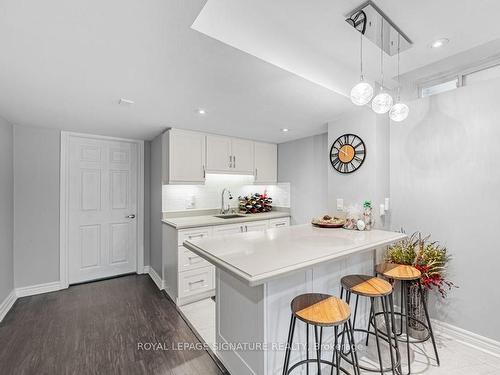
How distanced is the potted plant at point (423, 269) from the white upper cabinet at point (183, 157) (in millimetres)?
2549

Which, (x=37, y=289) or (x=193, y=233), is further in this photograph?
(x=37, y=289)

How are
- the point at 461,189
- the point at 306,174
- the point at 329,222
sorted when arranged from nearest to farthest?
the point at 461,189
the point at 329,222
the point at 306,174

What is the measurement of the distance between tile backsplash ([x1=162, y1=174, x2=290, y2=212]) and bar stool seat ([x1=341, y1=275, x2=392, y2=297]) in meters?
2.46

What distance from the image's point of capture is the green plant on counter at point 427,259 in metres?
2.14

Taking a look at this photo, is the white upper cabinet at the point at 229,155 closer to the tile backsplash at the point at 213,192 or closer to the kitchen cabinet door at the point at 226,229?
the tile backsplash at the point at 213,192

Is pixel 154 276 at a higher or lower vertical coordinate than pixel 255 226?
lower

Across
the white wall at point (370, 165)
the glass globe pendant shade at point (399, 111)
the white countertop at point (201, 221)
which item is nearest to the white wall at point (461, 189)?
the white wall at point (370, 165)

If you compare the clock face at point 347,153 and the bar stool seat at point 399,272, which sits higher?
the clock face at point 347,153

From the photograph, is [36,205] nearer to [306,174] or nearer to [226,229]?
[226,229]

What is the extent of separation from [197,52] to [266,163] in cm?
282

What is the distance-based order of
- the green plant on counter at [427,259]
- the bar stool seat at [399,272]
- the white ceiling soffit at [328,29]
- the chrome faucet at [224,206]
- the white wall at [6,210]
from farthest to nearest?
the chrome faucet at [224,206] < the white wall at [6,210] < the green plant on counter at [427,259] < the bar stool seat at [399,272] < the white ceiling soffit at [328,29]

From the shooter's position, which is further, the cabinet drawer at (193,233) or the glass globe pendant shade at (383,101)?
the cabinet drawer at (193,233)

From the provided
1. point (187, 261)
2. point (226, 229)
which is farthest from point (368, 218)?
point (187, 261)

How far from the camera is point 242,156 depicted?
388 cm
